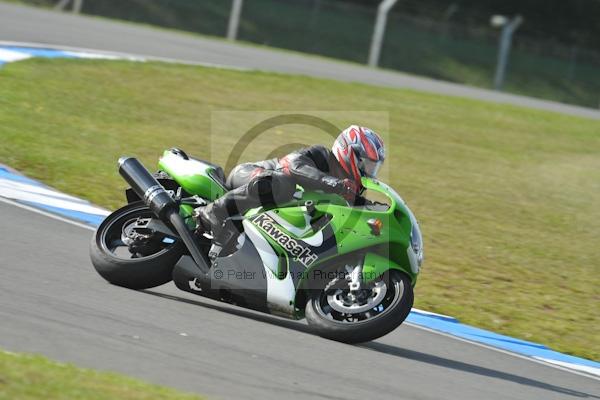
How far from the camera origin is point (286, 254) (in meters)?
7.52

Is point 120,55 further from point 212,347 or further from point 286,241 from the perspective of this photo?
point 212,347

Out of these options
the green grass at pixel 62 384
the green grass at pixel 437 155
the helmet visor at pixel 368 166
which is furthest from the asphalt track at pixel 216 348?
the green grass at pixel 437 155

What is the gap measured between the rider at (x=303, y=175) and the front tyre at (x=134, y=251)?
1.20 ft

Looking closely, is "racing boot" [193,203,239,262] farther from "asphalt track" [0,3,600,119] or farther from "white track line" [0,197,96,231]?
"asphalt track" [0,3,600,119]

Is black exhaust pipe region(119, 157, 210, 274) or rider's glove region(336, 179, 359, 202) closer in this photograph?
rider's glove region(336, 179, 359, 202)

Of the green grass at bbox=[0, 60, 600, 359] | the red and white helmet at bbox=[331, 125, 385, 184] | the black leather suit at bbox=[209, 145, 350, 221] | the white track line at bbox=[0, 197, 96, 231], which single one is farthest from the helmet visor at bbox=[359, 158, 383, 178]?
the white track line at bbox=[0, 197, 96, 231]

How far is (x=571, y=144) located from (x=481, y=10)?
19.8 m

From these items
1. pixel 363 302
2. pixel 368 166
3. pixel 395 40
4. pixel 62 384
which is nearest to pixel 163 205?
pixel 368 166

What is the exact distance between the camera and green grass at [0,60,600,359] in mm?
10906

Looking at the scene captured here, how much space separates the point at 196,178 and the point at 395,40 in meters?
28.4

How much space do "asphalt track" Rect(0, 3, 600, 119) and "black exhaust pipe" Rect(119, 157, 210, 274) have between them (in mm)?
12663

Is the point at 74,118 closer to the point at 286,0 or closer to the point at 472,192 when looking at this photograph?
the point at 472,192

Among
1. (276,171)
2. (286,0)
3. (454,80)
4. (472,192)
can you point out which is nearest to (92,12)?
(286,0)

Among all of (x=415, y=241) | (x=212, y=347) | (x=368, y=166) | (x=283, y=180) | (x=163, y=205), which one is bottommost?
(x=212, y=347)
